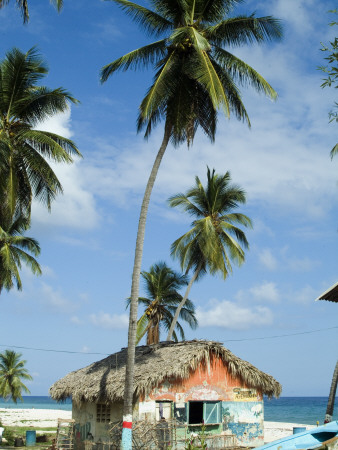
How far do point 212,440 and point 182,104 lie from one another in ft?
34.0

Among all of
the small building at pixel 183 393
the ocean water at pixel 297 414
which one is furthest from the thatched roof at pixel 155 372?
the ocean water at pixel 297 414

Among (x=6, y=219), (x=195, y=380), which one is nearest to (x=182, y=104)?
(x=6, y=219)

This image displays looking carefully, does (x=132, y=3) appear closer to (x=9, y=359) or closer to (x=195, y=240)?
(x=195, y=240)

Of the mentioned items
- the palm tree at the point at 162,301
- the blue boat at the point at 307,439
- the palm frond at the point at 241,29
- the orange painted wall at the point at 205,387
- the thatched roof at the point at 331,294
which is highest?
the palm frond at the point at 241,29

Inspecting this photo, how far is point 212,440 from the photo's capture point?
16859 millimetres

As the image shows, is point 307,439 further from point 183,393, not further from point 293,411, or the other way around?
point 293,411

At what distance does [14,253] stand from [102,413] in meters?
10.8

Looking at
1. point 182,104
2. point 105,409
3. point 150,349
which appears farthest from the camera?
point 150,349

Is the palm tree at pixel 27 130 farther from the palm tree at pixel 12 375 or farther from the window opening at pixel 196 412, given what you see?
the palm tree at pixel 12 375

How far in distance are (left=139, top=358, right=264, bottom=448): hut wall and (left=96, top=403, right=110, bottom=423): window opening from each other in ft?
6.66

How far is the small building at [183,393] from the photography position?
1623 cm

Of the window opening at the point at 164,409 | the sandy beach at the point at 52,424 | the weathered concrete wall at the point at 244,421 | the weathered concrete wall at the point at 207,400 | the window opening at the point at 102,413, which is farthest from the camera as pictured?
the sandy beach at the point at 52,424

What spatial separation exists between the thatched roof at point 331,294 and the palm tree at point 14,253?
17.0 meters

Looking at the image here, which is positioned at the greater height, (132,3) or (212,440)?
(132,3)
